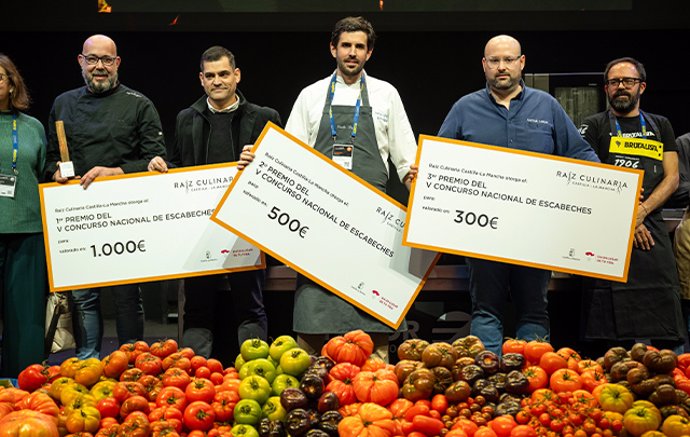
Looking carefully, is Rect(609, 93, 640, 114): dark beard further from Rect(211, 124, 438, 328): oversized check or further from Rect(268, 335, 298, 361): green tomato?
Rect(268, 335, 298, 361): green tomato

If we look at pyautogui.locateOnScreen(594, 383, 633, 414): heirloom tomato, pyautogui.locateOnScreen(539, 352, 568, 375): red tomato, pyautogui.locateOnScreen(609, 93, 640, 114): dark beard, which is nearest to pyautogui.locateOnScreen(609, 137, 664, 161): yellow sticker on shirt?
pyautogui.locateOnScreen(609, 93, 640, 114): dark beard

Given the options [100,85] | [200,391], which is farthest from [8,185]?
[200,391]

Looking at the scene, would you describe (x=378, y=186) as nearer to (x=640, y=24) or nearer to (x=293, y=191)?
(x=293, y=191)

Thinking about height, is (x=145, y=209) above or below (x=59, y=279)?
above

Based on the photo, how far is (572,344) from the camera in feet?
14.6

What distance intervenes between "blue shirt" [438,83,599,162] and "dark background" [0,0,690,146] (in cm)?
337

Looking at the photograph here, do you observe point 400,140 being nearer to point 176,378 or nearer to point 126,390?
point 176,378

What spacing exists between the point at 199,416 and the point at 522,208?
5.87 ft

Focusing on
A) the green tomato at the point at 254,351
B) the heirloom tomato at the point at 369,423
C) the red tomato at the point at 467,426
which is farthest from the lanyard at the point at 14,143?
the red tomato at the point at 467,426

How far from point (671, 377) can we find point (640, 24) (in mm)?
5422

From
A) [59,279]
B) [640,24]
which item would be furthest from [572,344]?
[640,24]

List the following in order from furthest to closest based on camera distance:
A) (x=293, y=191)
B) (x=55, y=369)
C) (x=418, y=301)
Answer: (x=418, y=301) → (x=293, y=191) → (x=55, y=369)

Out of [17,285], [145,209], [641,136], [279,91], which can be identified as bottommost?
[17,285]

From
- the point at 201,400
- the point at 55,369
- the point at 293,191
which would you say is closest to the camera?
the point at 201,400
